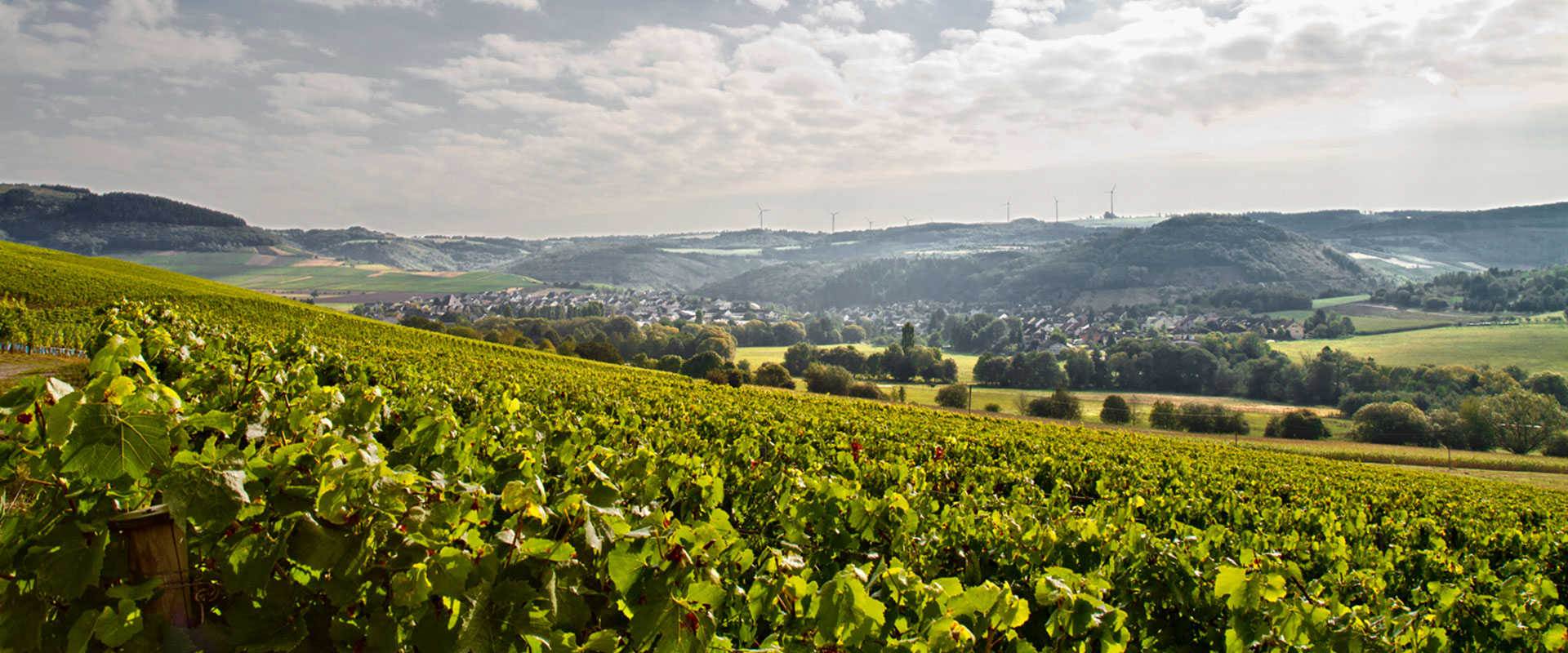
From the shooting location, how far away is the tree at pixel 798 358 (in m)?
113

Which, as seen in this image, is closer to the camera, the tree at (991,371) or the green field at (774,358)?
the tree at (991,371)

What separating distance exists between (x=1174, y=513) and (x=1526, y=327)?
181823mm

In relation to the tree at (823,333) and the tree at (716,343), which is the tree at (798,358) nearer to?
the tree at (716,343)

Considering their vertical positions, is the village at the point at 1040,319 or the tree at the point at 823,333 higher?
the village at the point at 1040,319

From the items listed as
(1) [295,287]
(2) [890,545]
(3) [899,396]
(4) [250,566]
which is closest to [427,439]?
(4) [250,566]

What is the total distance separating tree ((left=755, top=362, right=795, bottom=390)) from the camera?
80.7 meters

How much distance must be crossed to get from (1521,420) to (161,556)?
95.0m

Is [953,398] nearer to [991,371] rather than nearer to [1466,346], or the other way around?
[991,371]

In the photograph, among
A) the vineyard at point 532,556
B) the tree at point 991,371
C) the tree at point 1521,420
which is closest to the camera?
the vineyard at point 532,556

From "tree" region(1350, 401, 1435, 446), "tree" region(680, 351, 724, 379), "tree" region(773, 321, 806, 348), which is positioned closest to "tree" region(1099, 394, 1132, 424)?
"tree" region(1350, 401, 1435, 446)

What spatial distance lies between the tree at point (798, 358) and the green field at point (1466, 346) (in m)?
81.6

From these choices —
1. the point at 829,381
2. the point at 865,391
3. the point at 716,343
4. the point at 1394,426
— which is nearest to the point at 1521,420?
the point at 1394,426

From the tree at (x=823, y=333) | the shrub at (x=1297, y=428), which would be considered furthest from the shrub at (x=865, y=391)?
the tree at (x=823, y=333)

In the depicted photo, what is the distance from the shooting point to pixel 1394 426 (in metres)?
68.9
